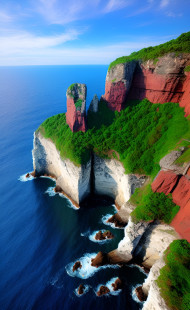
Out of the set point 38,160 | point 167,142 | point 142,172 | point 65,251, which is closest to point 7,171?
point 38,160

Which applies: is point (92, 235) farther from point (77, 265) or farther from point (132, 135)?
point (132, 135)

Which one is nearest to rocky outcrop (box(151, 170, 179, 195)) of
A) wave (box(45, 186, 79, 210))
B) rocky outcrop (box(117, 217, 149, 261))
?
rocky outcrop (box(117, 217, 149, 261))

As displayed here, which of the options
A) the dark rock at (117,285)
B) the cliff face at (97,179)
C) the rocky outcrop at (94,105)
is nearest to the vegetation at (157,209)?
the cliff face at (97,179)

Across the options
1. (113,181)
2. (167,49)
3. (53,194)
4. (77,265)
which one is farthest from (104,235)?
(167,49)

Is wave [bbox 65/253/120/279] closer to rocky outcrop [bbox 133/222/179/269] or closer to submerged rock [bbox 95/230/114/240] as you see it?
submerged rock [bbox 95/230/114/240]

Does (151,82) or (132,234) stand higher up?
(151,82)

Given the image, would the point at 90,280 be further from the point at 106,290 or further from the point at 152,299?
the point at 152,299
